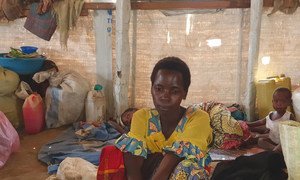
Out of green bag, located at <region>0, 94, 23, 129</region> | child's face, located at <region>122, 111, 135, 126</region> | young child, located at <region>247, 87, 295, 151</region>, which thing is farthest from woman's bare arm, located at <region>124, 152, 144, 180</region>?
green bag, located at <region>0, 94, 23, 129</region>

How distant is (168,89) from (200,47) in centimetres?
273

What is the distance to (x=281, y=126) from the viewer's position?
1.88 m

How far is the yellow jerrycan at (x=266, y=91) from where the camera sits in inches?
170

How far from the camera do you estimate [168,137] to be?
2053 millimetres

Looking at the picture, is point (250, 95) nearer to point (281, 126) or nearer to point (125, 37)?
point (125, 37)

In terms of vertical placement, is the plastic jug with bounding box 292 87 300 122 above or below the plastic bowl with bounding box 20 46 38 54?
below

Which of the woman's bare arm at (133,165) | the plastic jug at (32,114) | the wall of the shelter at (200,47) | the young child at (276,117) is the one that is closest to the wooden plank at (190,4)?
the wall of the shelter at (200,47)

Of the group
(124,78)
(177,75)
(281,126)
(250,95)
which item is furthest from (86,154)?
(250,95)

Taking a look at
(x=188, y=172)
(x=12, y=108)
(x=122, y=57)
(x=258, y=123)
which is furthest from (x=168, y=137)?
(x=12, y=108)

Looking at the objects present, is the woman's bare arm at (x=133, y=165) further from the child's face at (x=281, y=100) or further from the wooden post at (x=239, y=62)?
the wooden post at (x=239, y=62)

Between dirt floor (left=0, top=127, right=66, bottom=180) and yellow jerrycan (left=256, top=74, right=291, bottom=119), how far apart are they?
2477mm

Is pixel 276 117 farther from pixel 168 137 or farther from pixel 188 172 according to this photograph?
pixel 188 172

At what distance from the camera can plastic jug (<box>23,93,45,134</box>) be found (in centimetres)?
409

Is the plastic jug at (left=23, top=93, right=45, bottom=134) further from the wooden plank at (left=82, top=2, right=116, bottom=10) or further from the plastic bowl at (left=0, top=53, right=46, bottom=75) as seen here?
the wooden plank at (left=82, top=2, right=116, bottom=10)
